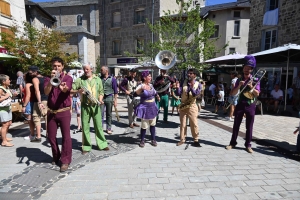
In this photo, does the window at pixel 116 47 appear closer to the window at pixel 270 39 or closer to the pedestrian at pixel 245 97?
the window at pixel 270 39

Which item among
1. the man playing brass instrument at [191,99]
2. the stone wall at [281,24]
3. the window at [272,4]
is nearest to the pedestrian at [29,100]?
the man playing brass instrument at [191,99]

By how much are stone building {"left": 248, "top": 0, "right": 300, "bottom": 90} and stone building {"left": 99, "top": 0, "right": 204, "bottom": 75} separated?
936 cm

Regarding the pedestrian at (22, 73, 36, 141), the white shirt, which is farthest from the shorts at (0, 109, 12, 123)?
the white shirt

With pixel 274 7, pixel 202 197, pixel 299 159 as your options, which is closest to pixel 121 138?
pixel 202 197

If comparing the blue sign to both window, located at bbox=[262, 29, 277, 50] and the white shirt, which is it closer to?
window, located at bbox=[262, 29, 277, 50]

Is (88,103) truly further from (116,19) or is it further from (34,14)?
(34,14)

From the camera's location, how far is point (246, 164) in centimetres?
390

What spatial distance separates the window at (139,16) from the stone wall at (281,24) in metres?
11.1

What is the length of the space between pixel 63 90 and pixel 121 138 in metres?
2.47

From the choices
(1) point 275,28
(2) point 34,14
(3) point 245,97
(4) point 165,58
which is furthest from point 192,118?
(2) point 34,14

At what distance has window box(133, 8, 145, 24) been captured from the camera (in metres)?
22.4

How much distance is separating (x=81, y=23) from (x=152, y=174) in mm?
36650

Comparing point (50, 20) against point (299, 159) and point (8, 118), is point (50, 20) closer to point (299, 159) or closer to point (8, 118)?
Result: point (8, 118)

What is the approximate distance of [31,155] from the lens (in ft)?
13.6
